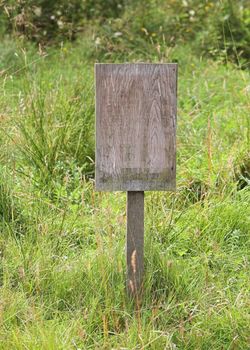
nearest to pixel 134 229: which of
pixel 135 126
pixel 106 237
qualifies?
pixel 135 126

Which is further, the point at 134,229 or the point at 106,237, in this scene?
the point at 106,237

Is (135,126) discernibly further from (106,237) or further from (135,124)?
(106,237)

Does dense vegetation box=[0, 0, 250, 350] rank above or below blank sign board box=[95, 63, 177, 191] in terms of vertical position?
below

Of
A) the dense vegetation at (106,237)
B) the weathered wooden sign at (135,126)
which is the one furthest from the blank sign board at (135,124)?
the dense vegetation at (106,237)

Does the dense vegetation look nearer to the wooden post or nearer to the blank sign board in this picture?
the wooden post

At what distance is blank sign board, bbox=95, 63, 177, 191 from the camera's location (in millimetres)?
3189

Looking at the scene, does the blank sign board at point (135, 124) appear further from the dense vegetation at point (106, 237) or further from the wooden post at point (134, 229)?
the dense vegetation at point (106, 237)

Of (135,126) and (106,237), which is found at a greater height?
(135,126)

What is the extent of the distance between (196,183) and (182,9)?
18.2 ft

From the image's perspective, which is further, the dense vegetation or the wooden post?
the wooden post

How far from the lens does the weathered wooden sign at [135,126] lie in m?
3.19

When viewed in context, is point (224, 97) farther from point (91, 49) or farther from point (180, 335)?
point (180, 335)

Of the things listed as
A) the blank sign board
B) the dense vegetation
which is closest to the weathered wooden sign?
the blank sign board

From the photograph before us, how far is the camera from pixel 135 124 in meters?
3.21
